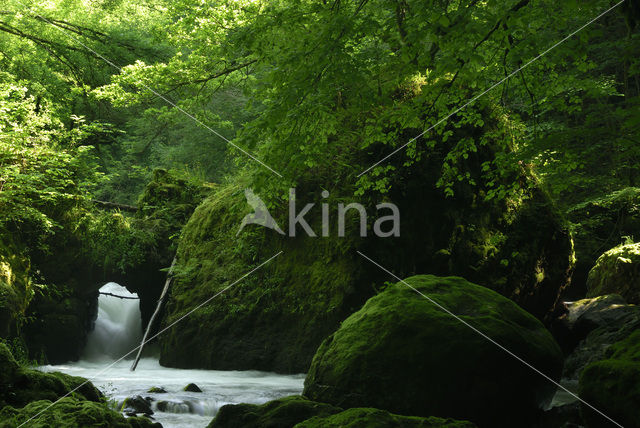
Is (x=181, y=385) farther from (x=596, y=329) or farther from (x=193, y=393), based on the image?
(x=596, y=329)

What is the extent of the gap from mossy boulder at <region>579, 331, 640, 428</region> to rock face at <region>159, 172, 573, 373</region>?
4.27 m

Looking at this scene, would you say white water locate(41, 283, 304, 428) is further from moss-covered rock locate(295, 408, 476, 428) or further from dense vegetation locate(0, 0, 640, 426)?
moss-covered rock locate(295, 408, 476, 428)

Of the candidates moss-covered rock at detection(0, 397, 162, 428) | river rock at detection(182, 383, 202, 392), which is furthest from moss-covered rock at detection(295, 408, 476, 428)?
river rock at detection(182, 383, 202, 392)

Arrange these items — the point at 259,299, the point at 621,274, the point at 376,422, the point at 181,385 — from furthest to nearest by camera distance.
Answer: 1. the point at 621,274
2. the point at 259,299
3. the point at 181,385
4. the point at 376,422

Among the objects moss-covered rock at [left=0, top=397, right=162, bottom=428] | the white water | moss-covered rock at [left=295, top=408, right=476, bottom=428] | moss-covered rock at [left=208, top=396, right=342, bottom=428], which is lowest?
the white water

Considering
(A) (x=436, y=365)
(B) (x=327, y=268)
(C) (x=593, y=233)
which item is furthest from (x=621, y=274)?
(A) (x=436, y=365)

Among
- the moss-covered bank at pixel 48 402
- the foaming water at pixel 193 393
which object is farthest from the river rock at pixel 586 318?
the moss-covered bank at pixel 48 402

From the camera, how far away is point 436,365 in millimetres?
5164

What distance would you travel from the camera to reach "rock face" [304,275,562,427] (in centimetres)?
508

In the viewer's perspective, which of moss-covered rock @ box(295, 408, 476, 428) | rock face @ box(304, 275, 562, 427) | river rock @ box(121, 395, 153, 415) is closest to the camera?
moss-covered rock @ box(295, 408, 476, 428)

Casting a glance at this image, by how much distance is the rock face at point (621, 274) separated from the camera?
41.2ft

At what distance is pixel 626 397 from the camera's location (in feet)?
13.7

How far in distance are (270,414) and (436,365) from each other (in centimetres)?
184

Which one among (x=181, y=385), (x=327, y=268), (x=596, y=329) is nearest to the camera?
(x=181, y=385)
